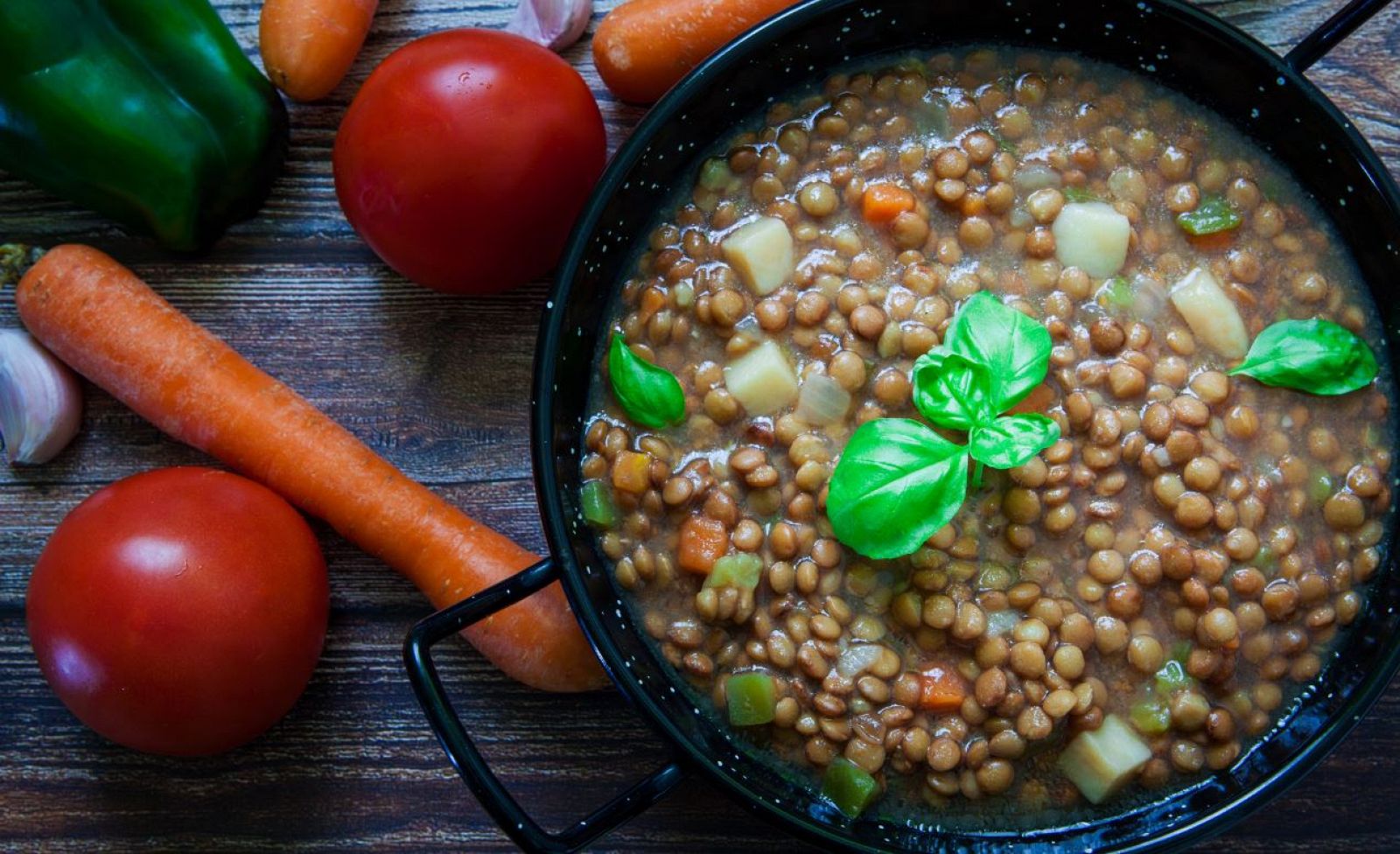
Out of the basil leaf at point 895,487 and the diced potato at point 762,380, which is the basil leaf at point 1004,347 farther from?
the diced potato at point 762,380

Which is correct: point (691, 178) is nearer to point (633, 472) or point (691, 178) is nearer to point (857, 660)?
point (633, 472)

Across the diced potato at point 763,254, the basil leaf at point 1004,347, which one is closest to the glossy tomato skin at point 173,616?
the diced potato at point 763,254

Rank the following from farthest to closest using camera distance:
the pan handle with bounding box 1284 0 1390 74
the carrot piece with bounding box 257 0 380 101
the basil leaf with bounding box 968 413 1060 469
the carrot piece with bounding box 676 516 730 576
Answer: the carrot piece with bounding box 257 0 380 101
the carrot piece with bounding box 676 516 730 576
the pan handle with bounding box 1284 0 1390 74
the basil leaf with bounding box 968 413 1060 469

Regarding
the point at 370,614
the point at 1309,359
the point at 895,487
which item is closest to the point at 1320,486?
the point at 1309,359

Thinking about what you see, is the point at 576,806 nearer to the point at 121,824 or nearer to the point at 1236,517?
the point at 121,824

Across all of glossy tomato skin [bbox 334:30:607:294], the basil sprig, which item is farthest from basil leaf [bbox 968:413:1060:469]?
glossy tomato skin [bbox 334:30:607:294]

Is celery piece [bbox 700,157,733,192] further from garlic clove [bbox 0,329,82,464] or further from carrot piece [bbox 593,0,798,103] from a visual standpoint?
garlic clove [bbox 0,329,82,464]

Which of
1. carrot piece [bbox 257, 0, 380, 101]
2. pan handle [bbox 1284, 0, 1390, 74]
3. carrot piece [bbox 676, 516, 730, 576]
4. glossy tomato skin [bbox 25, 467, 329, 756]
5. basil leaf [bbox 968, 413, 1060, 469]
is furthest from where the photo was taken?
carrot piece [bbox 257, 0, 380, 101]
